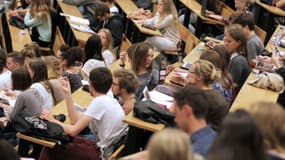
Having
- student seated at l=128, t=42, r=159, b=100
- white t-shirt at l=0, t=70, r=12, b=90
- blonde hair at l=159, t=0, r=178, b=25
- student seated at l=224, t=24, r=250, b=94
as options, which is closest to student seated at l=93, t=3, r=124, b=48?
blonde hair at l=159, t=0, r=178, b=25

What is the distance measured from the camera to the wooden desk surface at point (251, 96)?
471 cm

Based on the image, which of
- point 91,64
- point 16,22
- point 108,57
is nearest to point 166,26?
point 108,57

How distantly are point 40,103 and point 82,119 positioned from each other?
77cm

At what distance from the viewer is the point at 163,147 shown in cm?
252

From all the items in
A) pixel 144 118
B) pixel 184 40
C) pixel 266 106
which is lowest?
pixel 184 40

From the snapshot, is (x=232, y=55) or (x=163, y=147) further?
(x=232, y=55)

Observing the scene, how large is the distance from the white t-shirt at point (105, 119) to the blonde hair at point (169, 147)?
177cm

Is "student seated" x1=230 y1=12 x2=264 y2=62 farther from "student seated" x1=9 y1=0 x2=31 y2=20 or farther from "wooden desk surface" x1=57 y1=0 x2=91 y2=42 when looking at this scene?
"student seated" x1=9 y1=0 x2=31 y2=20

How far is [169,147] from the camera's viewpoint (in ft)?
8.29

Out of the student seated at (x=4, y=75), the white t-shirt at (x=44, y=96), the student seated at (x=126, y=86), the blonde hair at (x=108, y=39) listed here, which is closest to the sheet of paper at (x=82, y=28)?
the blonde hair at (x=108, y=39)

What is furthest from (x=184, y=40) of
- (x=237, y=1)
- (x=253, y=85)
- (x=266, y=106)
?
(x=266, y=106)

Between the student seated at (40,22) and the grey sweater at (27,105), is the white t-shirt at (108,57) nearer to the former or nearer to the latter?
the student seated at (40,22)

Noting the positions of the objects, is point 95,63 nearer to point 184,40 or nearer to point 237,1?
point 184,40

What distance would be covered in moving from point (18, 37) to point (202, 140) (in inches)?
222
